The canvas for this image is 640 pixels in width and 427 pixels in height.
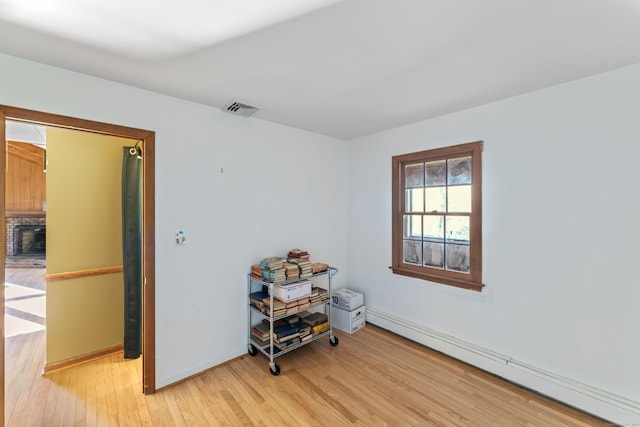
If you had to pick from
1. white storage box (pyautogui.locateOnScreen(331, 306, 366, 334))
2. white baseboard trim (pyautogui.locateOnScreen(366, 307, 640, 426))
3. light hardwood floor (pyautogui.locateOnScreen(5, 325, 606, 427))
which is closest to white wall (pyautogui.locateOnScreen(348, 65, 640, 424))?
white baseboard trim (pyautogui.locateOnScreen(366, 307, 640, 426))

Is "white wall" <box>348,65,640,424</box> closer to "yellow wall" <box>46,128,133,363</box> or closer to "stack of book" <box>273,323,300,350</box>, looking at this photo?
"stack of book" <box>273,323,300,350</box>

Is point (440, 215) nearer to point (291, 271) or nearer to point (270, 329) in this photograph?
point (291, 271)

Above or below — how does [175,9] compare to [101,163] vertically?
above

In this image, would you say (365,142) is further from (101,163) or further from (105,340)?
(105,340)

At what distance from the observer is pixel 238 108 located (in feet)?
8.33

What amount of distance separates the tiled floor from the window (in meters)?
4.76

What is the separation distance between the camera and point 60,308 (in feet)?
8.54

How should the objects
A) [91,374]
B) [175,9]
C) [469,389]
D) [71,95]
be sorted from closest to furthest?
[175,9]
[71,95]
[469,389]
[91,374]

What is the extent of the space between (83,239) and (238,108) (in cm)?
215

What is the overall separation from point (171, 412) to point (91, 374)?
3.62 ft

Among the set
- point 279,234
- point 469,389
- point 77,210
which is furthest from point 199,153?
point 469,389

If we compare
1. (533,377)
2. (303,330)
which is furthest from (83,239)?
(533,377)

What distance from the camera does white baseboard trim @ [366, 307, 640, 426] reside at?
186 cm

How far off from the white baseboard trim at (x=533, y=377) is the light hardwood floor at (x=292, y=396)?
0.23ft
